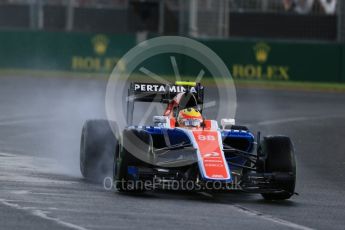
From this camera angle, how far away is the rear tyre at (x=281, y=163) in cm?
1195

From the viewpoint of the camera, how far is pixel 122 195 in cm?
1186

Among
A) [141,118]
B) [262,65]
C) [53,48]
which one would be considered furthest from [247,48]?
[141,118]

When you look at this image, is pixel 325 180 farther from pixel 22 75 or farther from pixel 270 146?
pixel 22 75

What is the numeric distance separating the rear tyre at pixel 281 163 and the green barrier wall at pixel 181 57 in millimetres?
20471

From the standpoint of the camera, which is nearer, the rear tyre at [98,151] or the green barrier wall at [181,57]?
the rear tyre at [98,151]

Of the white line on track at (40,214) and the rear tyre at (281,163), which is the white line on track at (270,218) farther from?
the white line on track at (40,214)

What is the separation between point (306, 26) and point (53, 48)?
27.2 feet

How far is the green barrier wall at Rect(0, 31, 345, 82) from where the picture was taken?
33000mm

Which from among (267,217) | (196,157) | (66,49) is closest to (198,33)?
(66,49)

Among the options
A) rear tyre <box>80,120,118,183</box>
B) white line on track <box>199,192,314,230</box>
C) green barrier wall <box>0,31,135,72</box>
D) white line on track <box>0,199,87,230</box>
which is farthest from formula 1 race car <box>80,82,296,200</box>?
green barrier wall <box>0,31,135,72</box>

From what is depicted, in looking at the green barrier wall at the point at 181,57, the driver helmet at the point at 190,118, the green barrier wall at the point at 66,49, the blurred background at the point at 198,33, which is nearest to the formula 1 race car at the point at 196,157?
the driver helmet at the point at 190,118

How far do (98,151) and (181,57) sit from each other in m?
19.7

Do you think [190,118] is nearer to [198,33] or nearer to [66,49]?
[66,49]

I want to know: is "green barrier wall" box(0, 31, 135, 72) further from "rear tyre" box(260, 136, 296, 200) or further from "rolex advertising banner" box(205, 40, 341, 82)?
"rear tyre" box(260, 136, 296, 200)
